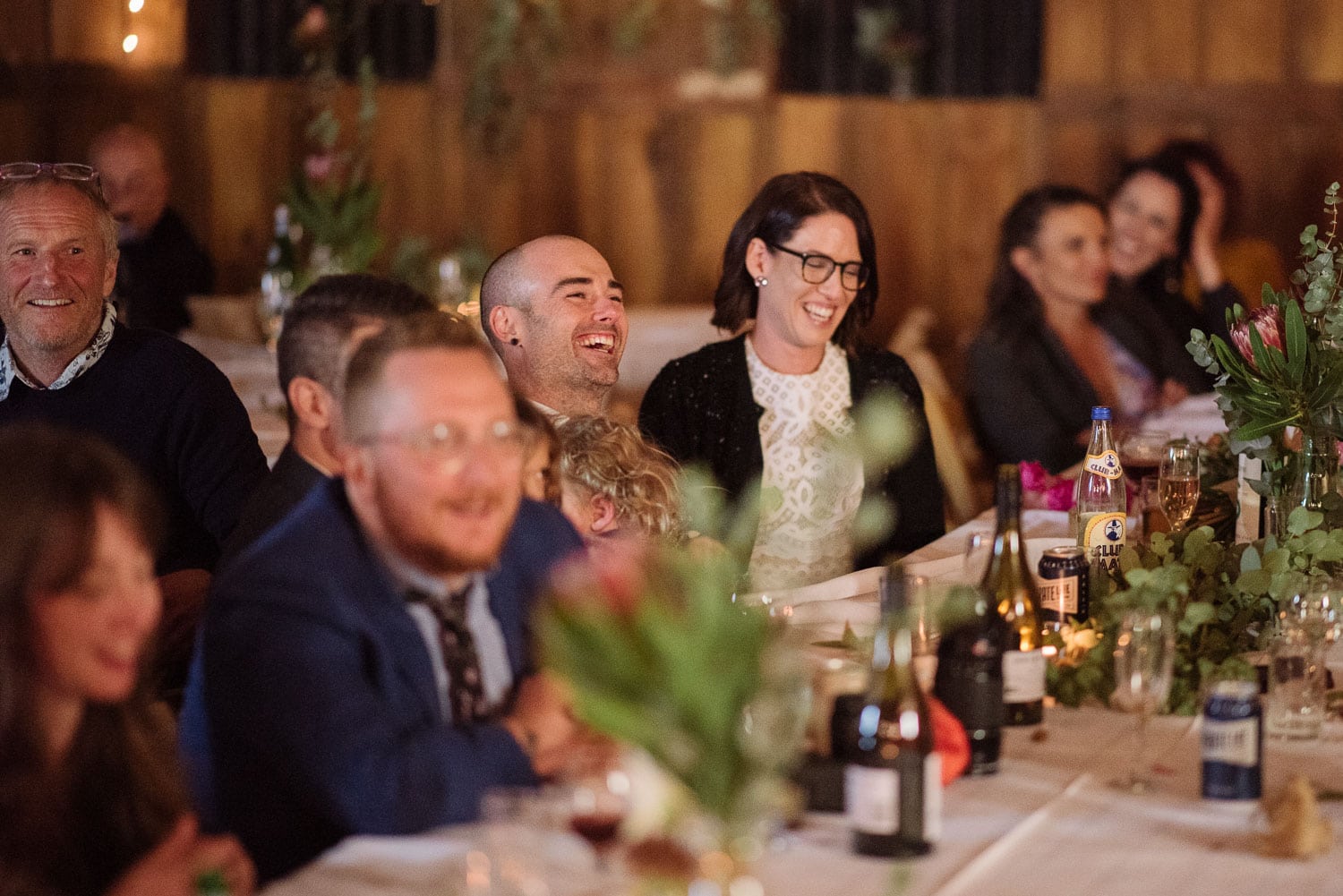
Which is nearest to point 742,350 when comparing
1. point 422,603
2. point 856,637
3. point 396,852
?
point 856,637

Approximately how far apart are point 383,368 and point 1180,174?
199 inches

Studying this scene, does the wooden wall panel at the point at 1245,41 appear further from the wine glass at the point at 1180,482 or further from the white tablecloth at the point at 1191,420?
the wine glass at the point at 1180,482

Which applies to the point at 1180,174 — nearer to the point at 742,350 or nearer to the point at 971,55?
the point at 971,55

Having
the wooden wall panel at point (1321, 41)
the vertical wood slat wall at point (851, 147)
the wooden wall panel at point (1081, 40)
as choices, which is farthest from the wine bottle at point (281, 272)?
the wooden wall panel at point (1321, 41)

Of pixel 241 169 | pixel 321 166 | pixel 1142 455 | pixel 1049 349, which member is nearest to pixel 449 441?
pixel 1142 455

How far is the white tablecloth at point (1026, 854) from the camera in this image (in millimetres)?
1463

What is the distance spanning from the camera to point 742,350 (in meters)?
3.44

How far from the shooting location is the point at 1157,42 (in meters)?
6.79

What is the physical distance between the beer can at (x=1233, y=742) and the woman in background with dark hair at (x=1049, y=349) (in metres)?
2.91

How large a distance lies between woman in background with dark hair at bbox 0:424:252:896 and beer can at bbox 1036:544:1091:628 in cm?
119

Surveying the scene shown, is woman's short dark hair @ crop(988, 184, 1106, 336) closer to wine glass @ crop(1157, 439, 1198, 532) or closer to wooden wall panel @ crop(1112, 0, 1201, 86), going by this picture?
wine glass @ crop(1157, 439, 1198, 532)

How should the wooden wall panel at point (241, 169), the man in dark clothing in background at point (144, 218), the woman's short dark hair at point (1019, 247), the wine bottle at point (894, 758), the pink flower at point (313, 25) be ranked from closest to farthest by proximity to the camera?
1. the wine bottle at point (894, 758)
2. the woman's short dark hair at point (1019, 247)
3. the man in dark clothing in background at point (144, 218)
4. the pink flower at point (313, 25)
5. the wooden wall panel at point (241, 169)

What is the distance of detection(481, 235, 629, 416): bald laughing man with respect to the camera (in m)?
3.09

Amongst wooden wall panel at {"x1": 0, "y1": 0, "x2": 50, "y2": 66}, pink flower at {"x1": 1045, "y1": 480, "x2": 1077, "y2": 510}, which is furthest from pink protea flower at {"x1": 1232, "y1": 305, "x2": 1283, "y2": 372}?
wooden wall panel at {"x1": 0, "y1": 0, "x2": 50, "y2": 66}
